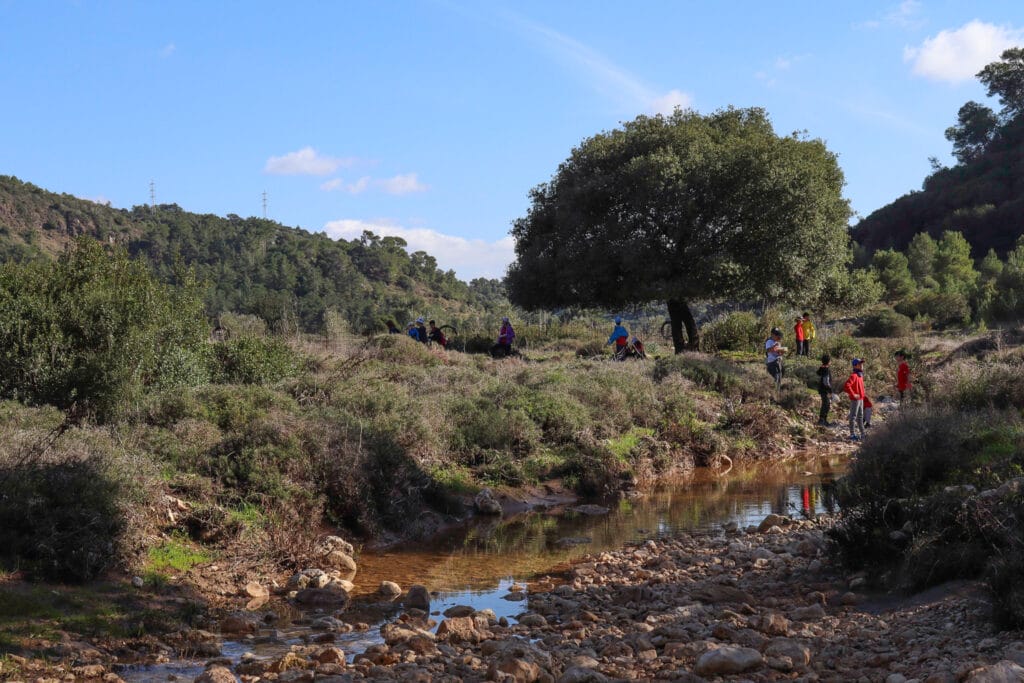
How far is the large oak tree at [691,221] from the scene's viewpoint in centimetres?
2967

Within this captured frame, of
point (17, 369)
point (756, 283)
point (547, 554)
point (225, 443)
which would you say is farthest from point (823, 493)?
point (756, 283)

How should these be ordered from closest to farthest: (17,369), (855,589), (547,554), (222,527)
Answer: (855,589) → (222,527) → (547,554) → (17,369)

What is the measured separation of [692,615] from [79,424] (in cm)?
881

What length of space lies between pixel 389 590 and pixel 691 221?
22627mm

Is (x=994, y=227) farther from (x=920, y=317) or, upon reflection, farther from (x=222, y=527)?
(x=222, y=527)

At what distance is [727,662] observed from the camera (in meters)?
6.68

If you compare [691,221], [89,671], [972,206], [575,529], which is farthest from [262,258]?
[89,671]

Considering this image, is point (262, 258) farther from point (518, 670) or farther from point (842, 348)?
point (518, 670)

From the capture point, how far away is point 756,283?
30.3m

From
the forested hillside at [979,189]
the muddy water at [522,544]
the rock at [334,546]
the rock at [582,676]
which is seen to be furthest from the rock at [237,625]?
the forested hillside at [979,189]

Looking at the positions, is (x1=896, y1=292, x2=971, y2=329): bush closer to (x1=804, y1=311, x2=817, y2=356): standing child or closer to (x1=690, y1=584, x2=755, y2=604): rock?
(x1=804, y1=311, x2=817, y2=356): standing child

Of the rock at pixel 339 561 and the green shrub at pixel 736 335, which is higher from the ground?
the green shrub at pixel 736 335

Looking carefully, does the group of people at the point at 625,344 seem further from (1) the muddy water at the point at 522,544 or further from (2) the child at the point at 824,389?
(1) the muddy water at the point at 522,544

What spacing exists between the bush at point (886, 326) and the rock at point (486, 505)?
29061 mm
